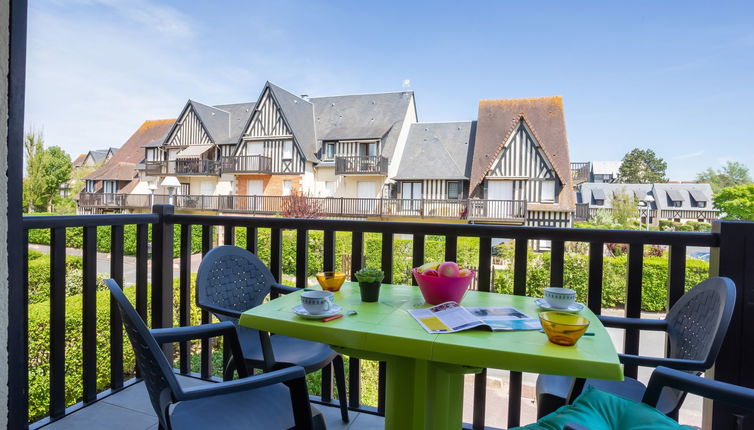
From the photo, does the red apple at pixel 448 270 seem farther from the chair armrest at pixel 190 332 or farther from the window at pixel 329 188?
the window at pixel 329 188

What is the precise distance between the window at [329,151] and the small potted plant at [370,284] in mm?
19564

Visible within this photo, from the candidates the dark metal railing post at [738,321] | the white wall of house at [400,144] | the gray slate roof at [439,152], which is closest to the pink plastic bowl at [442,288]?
the dark metal railing post at [738,321]

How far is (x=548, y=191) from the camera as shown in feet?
57.8

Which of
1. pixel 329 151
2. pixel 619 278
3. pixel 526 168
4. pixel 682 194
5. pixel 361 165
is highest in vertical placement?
pixel 329 151

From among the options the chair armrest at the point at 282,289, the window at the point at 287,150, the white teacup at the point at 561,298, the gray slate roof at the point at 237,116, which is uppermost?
the gray slate roof at the point at 237,116

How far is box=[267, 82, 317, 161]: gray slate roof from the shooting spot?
20.2 metres

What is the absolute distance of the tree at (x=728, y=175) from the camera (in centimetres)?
3728

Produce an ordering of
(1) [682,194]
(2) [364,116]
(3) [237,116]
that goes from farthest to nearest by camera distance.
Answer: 1. (1) [682,194]
2. (3) [237,116]
3. (2) [364,116]

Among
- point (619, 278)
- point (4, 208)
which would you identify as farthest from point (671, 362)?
point (619, 278)

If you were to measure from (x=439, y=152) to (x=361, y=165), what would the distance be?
143 inches

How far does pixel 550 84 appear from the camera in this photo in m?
32.8

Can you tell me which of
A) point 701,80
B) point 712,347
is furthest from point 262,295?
point 701,80

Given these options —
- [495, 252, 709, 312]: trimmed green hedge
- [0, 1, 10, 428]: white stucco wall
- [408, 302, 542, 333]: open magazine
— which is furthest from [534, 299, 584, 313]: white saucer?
[495, 252, 709, 312]: trimmed green hedge

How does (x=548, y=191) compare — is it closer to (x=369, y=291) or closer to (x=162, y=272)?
(x=162, y=272)
